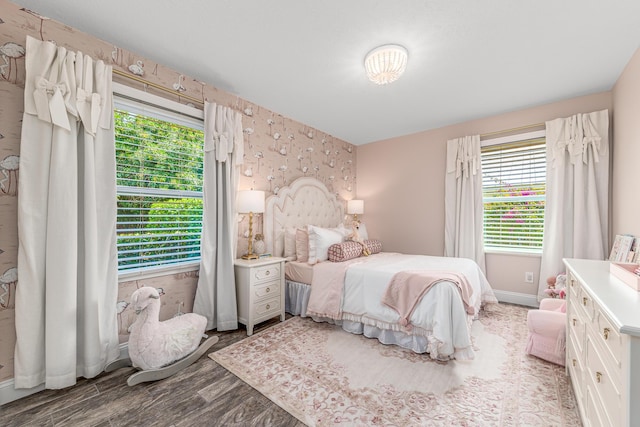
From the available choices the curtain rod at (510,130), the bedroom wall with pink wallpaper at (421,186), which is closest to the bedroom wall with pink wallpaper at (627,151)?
the bedroom wall with pink wallpaper at (421,186)

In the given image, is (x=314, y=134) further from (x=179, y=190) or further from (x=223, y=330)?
(x=223, y=330)

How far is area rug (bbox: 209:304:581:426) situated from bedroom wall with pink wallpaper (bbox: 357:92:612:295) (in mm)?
1117

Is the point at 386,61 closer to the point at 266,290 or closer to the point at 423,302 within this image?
the point at 423,302

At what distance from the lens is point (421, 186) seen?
165 inches

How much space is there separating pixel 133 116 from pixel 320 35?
1.70m

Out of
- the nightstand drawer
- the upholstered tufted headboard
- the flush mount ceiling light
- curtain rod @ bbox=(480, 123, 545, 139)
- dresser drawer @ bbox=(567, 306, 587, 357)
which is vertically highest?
the flush mount ceiling light

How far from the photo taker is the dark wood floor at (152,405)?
1.52 metres

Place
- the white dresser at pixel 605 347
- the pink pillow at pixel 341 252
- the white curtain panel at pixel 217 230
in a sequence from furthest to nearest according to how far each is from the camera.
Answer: the pink pillow at pixel 341 252, the white curtain panel at pixel 217 230, the white dresser at pixel 605 347

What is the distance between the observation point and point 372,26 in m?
1.88

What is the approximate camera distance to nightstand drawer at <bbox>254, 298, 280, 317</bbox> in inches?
106

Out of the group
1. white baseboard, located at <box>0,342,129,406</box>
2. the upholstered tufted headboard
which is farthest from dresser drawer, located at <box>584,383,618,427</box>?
white baseboard, located at <box>0,342,129,406</box>

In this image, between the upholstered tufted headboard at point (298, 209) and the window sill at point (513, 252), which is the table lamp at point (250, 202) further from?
the window sill at point (513, 252)

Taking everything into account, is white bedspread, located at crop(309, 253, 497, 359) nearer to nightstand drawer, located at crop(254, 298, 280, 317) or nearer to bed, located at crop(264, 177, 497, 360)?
bed, located at crop(264, 177, 497, 360)

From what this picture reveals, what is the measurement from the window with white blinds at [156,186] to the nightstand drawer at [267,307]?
2.66 feet
